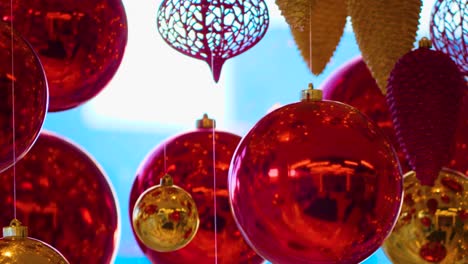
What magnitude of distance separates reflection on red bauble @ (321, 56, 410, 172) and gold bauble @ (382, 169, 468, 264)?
29cm

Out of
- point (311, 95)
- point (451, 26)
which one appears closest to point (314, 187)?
point (311, 95)

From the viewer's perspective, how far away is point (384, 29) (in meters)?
1.31

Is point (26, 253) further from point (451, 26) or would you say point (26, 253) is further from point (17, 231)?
point (451, 26)

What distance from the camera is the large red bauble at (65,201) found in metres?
1.46

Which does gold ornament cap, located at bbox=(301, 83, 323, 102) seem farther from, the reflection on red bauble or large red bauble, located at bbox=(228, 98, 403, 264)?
the reflection on red bauble

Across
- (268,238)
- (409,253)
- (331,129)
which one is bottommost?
(409,253)

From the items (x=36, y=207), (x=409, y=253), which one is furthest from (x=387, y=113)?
(x=36, y=207)

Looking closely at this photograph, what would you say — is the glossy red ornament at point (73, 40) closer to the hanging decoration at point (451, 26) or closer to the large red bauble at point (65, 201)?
the large red bauble at point (65, 201)

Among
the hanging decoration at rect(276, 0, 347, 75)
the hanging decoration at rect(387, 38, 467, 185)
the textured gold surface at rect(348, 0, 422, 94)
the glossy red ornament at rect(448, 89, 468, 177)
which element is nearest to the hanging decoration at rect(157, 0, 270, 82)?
the hanging decoration at rect(276, 0, 347, 75)

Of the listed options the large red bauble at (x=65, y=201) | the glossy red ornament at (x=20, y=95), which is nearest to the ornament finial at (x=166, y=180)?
the large red bauble at (x=65, y=201)

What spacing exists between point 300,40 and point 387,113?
10.3 inches

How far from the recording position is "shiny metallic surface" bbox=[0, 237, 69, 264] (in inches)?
39.8

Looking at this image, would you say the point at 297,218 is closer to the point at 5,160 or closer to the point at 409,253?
the point at 5,160

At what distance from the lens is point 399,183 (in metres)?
1.04
